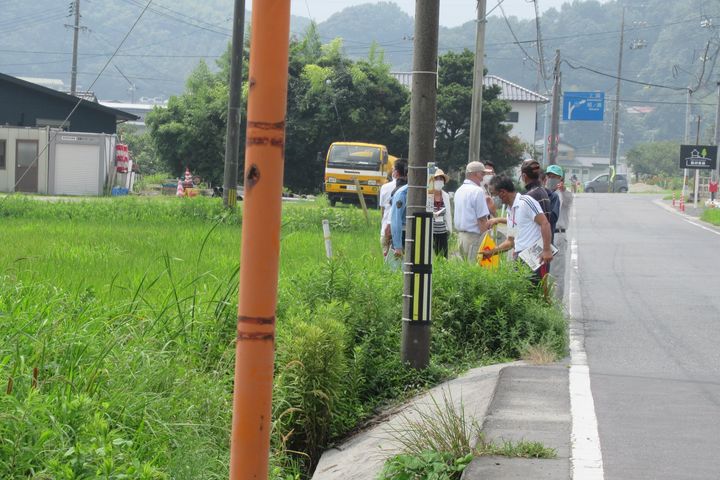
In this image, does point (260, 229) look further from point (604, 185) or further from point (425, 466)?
point (604, 185)

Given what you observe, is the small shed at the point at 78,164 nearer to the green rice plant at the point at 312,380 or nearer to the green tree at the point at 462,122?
the green tree at the point at 462,122

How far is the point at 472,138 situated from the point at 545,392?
1789 cm

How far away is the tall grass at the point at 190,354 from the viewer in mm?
5363

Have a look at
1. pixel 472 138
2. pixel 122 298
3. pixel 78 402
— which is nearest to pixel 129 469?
pixel 78 402

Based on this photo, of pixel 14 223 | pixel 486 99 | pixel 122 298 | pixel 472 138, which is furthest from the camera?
pixel 486 99

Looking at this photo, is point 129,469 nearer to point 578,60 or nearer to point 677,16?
point 578,60

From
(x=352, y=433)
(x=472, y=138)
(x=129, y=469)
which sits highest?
(x=472, y=138)

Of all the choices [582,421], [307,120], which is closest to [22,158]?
[307,120]

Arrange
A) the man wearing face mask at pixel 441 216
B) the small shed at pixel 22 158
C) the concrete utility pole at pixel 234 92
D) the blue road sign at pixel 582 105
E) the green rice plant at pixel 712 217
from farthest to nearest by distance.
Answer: the blue road sign at pixel 582 105 < the small shed at pixel 22 158 < the green rice plant at pixel 712 217 < the concrete utility pole at pixel 234 92 < the man wearing face mask at pixel 441 216

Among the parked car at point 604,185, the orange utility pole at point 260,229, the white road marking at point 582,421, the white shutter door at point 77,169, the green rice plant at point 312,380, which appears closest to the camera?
the orange utility pole at point 260,229

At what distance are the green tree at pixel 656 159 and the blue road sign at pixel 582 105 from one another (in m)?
53.0

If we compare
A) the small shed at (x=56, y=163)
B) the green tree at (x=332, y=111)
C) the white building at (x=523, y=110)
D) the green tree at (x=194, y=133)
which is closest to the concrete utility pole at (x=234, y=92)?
the small shed at (x=56, y=163)

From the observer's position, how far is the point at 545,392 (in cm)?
818

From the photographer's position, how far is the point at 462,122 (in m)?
54.9
